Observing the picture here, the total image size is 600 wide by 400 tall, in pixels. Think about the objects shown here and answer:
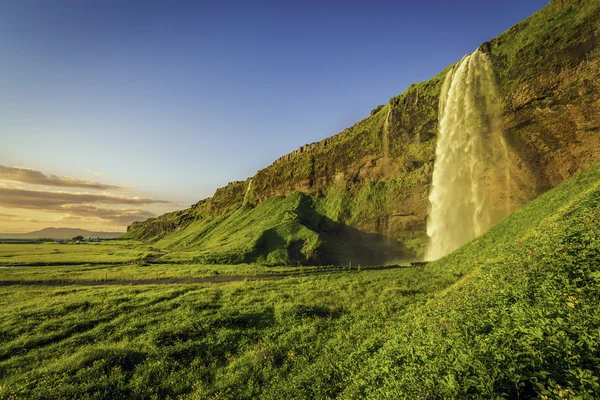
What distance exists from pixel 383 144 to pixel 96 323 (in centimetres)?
8063

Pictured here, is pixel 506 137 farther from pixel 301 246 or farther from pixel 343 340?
pixel 343 340

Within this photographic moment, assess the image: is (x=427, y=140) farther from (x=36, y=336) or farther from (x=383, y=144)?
(x=36, y=336)

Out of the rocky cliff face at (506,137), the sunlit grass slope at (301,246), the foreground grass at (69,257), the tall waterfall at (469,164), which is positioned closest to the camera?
the rocky cliff face at (506,137)

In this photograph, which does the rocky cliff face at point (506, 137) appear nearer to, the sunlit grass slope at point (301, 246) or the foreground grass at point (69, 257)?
the sunlit grass slope at point (301, 246)

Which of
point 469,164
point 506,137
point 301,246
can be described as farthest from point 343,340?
point 506,137

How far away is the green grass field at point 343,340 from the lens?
5832mm

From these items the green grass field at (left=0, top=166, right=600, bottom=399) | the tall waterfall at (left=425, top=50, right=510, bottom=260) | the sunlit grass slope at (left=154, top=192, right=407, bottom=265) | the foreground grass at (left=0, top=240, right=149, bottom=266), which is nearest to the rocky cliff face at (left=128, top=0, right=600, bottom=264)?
the tall waterfall at (left=425, top=50, right=510, bottom=260)

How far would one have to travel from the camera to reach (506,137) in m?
51.4

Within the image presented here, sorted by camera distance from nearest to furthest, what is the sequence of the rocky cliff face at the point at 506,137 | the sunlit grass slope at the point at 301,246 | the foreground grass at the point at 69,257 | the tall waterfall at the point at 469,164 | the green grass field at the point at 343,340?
the green grass field at the point at 343,340 < the rocky cliff face at the point at 506,137 < the tall waterfall at the point at 469,164 < the sunlit grass slope at the point at 301,246 < the foreground grass at the point at 69,257

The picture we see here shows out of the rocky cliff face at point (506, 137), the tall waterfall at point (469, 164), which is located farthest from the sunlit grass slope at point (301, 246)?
the tall waterfall at point (469, 164)

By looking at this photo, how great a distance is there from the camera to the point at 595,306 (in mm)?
6254

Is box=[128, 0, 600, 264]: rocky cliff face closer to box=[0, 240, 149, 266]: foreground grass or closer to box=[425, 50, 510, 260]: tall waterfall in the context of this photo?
box=[425, 50, 510, 260]: tall waterfall

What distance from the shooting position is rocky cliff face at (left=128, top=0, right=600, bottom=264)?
143 ft

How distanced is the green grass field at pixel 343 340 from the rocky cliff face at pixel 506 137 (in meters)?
39.8
